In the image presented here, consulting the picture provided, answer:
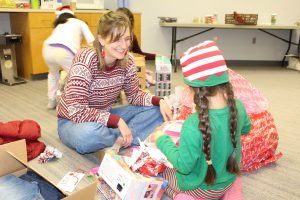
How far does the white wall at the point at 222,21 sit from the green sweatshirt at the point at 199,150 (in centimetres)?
406

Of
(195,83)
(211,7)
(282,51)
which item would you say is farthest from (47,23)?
(282,51)

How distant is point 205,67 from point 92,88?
851 millimetres

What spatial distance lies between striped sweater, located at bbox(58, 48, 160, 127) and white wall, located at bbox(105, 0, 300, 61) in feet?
11.0

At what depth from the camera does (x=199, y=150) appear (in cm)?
110

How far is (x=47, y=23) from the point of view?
3.79 meters

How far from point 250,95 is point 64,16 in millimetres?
1828

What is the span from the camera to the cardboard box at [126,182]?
129 centimetres

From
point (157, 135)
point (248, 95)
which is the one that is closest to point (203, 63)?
point (157, 135)

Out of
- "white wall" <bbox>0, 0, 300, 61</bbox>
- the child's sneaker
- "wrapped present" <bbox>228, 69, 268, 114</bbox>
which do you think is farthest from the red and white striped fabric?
"white wall" <bbox>0, 0, 300, 61</bbox>

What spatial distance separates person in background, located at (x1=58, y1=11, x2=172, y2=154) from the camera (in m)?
1.61

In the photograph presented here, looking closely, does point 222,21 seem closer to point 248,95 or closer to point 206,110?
point 248,95

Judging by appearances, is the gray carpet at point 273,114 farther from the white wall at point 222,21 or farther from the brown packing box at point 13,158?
the white wall at point 222,21

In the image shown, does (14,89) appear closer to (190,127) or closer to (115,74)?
(115,74)

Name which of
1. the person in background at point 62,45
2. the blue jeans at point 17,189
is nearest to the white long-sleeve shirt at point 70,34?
the person in background at point 62,45
